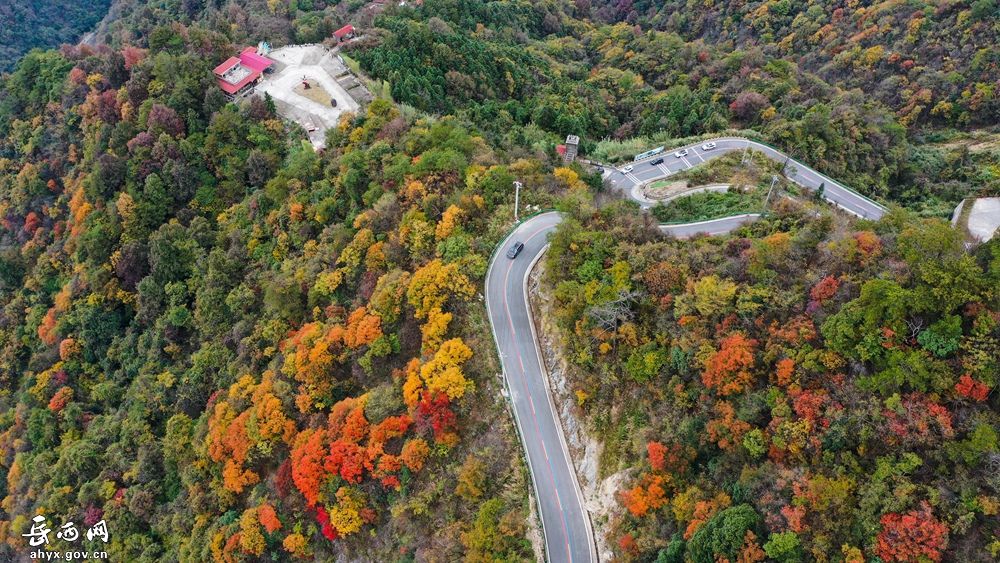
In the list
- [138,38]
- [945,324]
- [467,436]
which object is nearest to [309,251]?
[467,436]

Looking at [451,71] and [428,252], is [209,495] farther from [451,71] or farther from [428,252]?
[451,71]

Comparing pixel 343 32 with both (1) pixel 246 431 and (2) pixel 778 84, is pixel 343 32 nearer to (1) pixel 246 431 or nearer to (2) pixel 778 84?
(2) pixel 778 84

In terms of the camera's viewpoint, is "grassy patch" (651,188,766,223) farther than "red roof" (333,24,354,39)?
No

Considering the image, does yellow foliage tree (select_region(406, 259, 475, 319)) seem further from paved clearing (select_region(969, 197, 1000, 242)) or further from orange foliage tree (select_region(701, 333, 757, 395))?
paved clearing (select_region(969, 197, 1000, 242))

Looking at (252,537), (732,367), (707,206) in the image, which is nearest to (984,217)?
(707,206)

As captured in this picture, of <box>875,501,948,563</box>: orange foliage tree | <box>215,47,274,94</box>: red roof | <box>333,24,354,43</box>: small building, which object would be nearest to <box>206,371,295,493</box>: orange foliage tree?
<box>875,501,948,563</box>: orange foliage tree

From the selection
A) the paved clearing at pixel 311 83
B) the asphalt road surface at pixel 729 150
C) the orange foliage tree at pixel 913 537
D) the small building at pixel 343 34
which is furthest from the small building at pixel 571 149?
the small building at pixel 343 34

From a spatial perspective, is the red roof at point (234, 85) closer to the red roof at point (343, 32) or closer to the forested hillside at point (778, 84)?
the forested hillside at point (778, 84)
